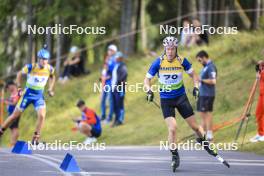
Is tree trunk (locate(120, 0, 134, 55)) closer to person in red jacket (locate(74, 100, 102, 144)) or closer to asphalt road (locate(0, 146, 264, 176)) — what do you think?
person in red jacket (locate(74, 100, 102, 144))

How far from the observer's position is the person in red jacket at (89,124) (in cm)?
2380

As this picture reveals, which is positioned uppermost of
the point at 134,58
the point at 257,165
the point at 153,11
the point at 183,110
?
the point at 153,11

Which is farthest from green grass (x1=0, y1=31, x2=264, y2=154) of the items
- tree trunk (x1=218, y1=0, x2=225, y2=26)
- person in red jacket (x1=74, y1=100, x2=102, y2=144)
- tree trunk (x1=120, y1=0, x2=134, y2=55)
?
tree trunk (x1=218, y1=0, x2=225, y2=26)

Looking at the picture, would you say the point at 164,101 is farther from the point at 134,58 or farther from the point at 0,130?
the point at 134,58

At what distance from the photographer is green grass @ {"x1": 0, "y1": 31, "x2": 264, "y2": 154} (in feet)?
80.2

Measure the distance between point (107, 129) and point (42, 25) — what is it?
9.22m

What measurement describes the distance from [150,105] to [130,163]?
13.8 meters

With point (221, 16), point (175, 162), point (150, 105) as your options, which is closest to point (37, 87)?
point (175, 162)

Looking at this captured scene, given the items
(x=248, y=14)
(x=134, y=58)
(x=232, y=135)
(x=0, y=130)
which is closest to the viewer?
(x=0, y=130)

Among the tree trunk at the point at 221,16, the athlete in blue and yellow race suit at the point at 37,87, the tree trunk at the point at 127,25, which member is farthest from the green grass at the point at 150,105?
the athlete in blue and yellow race suit at the point at 37,87

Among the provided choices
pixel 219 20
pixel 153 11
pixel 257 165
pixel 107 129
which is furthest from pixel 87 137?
pixel 153 11

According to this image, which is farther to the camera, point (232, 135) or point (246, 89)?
point (246, 89)

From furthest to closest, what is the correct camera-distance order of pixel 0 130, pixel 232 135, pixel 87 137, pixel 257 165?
1. pixel 87 137
2. pixel 232 135
3. pixel 0 130
4. pixel 257 165

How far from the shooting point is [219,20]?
37.3 metres
